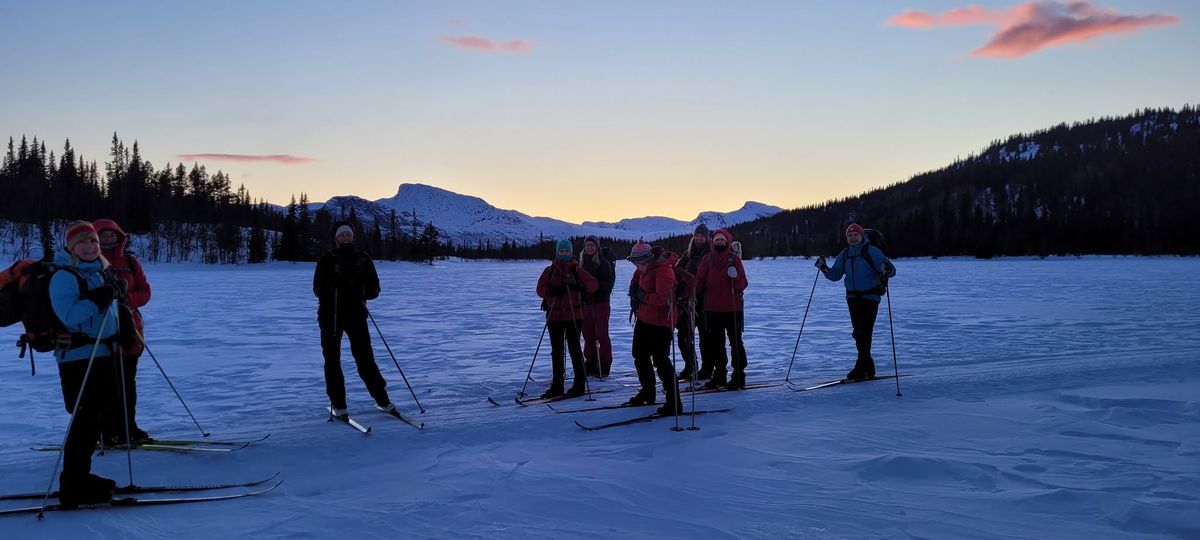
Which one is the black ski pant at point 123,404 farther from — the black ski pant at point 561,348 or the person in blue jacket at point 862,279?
the person in blue jacket at point 862,279

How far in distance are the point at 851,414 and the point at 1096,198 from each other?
149653mm

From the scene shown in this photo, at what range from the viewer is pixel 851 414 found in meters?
6.38

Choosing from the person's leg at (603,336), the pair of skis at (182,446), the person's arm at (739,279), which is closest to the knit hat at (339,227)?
the pair of skis at (182,446)

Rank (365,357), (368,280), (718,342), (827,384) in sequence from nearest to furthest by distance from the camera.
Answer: (368,280), (365,357), (827,384), (718,342)

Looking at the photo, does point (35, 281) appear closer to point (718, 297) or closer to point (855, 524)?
point (855, 524)

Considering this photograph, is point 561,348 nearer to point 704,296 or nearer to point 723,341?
point 704,296

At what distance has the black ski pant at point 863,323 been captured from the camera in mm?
8050

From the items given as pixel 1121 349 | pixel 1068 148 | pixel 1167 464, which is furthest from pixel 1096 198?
pixel 1167 464

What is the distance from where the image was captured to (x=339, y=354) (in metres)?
6.23

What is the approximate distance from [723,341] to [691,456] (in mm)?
3427

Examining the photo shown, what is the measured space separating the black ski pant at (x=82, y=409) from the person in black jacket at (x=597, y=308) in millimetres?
5364

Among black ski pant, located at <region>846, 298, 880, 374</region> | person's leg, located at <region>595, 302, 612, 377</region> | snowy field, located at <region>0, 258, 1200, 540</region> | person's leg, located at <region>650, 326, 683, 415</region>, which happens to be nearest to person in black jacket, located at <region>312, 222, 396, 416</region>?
snowy field, located at <region>0, 258, 1200, 540</region>

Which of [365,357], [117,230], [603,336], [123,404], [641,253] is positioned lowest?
[123,404]

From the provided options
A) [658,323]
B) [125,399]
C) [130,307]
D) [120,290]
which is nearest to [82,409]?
[125,399]
